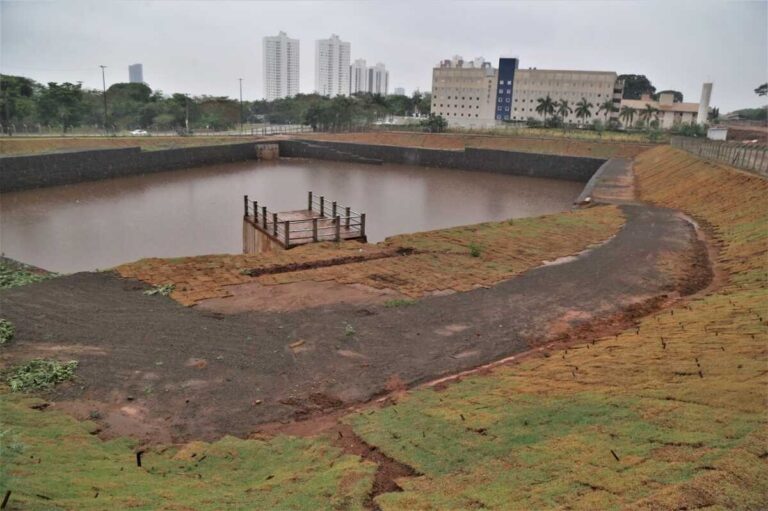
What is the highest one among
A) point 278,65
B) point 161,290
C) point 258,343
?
point 278,65

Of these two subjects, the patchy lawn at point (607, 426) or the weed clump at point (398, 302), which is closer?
the patchy lawn at point (607, 426)

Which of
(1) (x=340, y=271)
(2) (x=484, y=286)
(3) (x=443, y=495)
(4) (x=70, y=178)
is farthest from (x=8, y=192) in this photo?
(3) (x=443, y=495)

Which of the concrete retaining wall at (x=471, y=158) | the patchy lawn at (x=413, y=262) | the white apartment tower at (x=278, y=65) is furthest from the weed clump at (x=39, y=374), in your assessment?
the white apartment tower at (x=278, y=65)

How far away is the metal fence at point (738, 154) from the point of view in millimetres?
21703

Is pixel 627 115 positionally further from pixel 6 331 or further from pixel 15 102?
pixel 6 331

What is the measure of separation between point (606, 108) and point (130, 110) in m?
62.9

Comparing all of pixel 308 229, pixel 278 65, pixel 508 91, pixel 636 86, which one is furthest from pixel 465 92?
pixel 278 65

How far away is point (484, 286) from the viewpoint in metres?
11.8

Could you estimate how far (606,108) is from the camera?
77812 mm

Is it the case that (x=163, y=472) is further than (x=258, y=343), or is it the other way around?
(x=258, y=343)

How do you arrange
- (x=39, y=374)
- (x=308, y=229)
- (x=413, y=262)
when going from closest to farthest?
(x=39, y=374)
(x=413, y=262)
(x=308, y=229)

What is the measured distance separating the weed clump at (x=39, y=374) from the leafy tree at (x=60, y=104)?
165 feet

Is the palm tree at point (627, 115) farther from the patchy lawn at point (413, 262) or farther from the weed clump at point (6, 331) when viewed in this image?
the weed clump at point (6, 331)

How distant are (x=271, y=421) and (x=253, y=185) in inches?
1136
